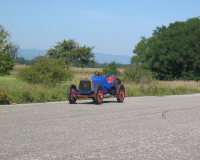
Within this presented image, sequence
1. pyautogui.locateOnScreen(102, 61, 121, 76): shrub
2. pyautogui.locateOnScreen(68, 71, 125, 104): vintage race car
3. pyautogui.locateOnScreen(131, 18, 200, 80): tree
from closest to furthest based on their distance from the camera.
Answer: pyautogui.locateOnScreen(68, 71, 125, 104): vintage race car < pyautogui.locateOnScreen(102, 61, 121, 76): shrub < pyautogui.locateOnScreen(131, 18, 200, 80): tree

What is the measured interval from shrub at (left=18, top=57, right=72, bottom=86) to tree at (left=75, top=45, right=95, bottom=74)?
169 ft

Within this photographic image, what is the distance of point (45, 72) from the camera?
2442 centimetres

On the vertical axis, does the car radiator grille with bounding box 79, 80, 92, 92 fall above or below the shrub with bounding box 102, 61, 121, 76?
below

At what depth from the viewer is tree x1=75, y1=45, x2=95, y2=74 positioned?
7807cm

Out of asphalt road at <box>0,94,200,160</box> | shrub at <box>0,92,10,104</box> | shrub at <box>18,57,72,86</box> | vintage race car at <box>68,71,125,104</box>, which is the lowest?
asphalt road at <box>0,94,200,160</box>

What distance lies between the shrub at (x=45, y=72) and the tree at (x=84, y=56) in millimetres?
51558

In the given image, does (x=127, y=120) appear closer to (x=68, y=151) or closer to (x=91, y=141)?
(x=91, y=141)

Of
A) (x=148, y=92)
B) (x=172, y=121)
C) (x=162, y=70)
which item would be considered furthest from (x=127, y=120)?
(x=162, y=70)

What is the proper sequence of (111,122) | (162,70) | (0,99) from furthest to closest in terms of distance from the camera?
(162,70)
(0,99)
(111,122)

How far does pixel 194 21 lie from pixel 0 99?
5476cm

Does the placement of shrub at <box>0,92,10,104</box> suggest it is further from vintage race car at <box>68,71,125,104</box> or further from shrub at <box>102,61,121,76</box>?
shrub at <box>102,61,121,76</box>

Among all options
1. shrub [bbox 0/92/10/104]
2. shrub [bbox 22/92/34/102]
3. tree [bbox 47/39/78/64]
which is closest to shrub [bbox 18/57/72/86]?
shrub [bbox 22/92/34/102]

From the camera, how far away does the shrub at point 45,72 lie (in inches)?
967

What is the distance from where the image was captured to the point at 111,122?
29.5 feet
